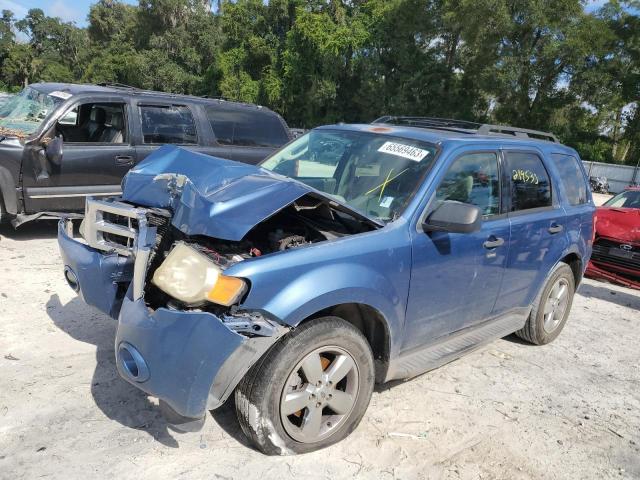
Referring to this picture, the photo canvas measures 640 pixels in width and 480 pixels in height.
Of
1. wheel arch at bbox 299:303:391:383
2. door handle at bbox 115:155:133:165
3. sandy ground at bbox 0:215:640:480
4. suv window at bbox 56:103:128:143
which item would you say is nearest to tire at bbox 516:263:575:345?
sandy ground at bbox 0:215:640:480

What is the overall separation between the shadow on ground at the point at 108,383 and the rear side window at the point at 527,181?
2933 millimetres

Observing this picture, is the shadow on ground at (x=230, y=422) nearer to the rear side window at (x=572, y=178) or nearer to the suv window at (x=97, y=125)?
the rear side window at (x=572, y=178)

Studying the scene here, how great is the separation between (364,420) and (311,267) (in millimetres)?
1214

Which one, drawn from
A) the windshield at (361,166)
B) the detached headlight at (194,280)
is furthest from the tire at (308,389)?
the windshield at (361,166)

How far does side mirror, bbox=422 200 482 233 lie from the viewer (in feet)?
9.86

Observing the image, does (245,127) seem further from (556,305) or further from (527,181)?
(556,305)

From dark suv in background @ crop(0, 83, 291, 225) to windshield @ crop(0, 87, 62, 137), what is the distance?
1 cm

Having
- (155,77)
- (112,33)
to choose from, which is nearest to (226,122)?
(155,77)

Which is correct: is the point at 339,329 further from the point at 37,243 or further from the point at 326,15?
the point at 326,15

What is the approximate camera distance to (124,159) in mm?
6656

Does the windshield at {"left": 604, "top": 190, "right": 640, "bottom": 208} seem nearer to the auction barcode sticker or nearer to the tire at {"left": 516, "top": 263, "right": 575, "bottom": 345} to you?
the tire at {"left": 516, "top": 263, "right": 575, "bottom": 345}

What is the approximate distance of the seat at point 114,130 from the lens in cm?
674

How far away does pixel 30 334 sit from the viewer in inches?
157

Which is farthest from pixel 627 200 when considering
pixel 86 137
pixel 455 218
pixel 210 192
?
pixel 86 137
